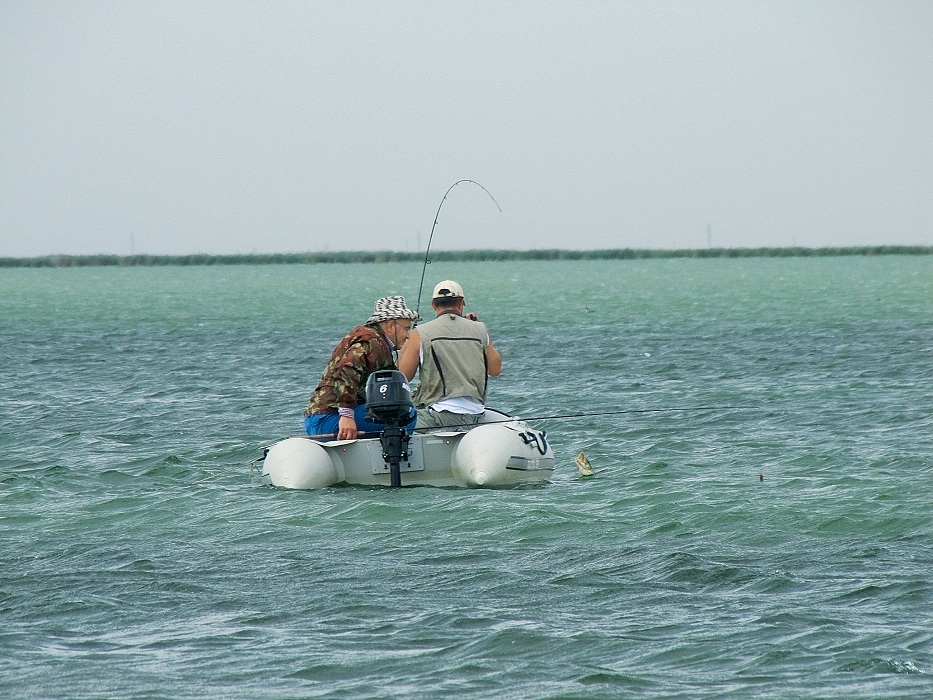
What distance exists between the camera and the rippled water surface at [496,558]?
654 cm

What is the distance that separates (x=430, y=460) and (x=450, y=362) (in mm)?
748

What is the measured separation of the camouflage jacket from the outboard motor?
24 centimetres

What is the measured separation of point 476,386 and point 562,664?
4.78 m

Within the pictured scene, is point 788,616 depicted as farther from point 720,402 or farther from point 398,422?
point 720,402

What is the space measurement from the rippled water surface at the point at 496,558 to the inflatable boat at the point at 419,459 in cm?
20

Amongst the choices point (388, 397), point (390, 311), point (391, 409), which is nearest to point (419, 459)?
point (391, 409)

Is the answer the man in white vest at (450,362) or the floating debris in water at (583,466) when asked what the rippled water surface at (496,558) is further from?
the man in white vest at (450,362)

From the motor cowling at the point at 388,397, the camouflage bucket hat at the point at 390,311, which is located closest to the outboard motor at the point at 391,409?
the motor cowling at the point at 388,397

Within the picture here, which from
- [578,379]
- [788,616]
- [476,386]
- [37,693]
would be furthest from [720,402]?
[37,693]

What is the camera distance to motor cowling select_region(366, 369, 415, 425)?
34.3 ft

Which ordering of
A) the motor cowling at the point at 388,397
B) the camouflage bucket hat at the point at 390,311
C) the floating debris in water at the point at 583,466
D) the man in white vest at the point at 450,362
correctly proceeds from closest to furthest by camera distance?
1. the motor cowling at the point at 388,397
2. the man in white vest at the point at 450,362
3. the camouflage bucket hat at the point at 390,311
4. the floating debris in water at the point at 583,466

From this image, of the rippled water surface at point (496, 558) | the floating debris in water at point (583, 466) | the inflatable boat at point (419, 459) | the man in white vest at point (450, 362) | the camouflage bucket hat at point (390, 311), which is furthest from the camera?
→ the floating debris in water at point (583, 466)

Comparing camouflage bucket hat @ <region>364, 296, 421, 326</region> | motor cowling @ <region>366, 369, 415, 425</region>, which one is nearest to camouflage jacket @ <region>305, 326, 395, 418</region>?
camouflage bucket hat @ <region>364, 296, 421, 326</region>

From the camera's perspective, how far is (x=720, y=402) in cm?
1761
